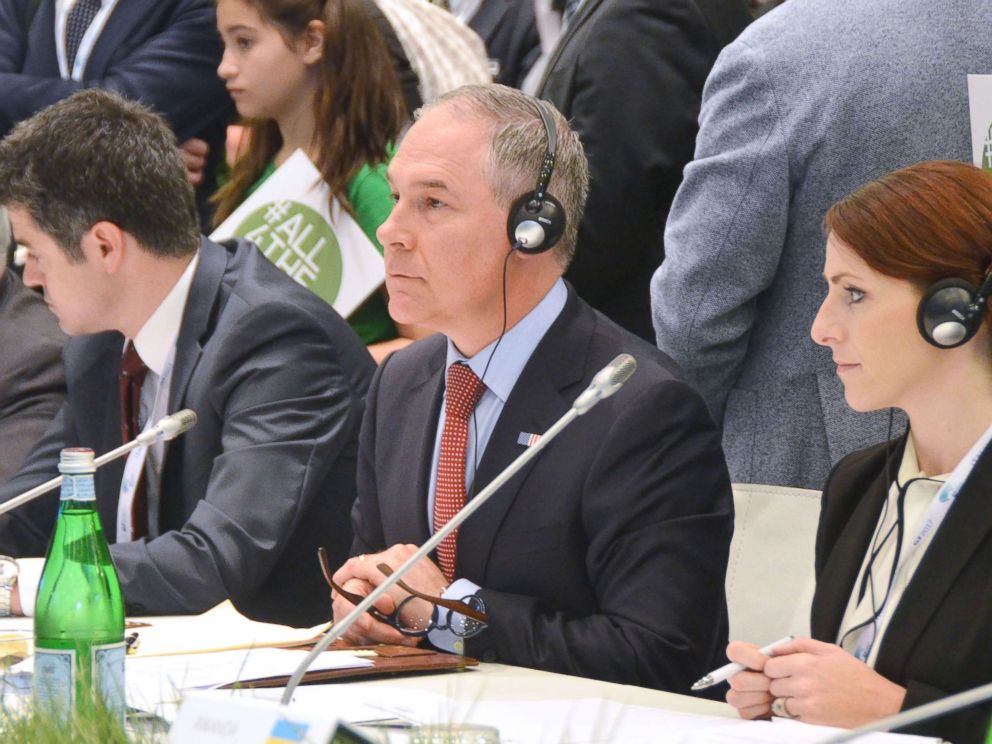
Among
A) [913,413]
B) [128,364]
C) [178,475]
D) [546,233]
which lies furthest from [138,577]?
[913,413]

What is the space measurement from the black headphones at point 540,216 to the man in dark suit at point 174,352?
2.42ft

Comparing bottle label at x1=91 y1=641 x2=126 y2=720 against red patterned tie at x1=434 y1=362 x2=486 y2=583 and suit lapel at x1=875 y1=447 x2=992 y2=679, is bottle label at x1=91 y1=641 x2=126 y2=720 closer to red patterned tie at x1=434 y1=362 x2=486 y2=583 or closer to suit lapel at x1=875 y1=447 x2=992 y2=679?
red patterned tie at x1=434 y1=362 x2=486 y2=583

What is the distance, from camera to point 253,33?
13.1ft

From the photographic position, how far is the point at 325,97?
12.7 ft

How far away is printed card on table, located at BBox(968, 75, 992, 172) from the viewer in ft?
9.20

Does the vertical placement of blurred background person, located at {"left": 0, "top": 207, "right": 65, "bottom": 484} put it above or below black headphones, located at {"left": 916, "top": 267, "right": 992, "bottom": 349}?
below

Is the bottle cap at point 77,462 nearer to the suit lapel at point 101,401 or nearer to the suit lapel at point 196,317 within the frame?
the suit lapel at point 196,317

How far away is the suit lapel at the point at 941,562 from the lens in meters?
2.13

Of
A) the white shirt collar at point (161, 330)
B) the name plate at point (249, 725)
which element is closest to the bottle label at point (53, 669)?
the name plate at point (249, 725)

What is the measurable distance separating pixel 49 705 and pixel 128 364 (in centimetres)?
193

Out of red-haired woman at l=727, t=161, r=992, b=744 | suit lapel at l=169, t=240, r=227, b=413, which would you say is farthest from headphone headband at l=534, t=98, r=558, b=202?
suit lapel at l=169, t=240, r=227, b=413

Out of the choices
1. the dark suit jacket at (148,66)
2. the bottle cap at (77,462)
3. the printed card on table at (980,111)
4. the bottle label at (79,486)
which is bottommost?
the bottle label at (79,486)

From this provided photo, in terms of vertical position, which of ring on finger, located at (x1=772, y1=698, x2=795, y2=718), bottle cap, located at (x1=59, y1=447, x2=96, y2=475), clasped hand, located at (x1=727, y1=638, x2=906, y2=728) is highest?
bottle cap, located at (x1=59, y1=447, x2=96, y2=475)

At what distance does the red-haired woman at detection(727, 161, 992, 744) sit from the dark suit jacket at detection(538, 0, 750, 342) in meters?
1.02
